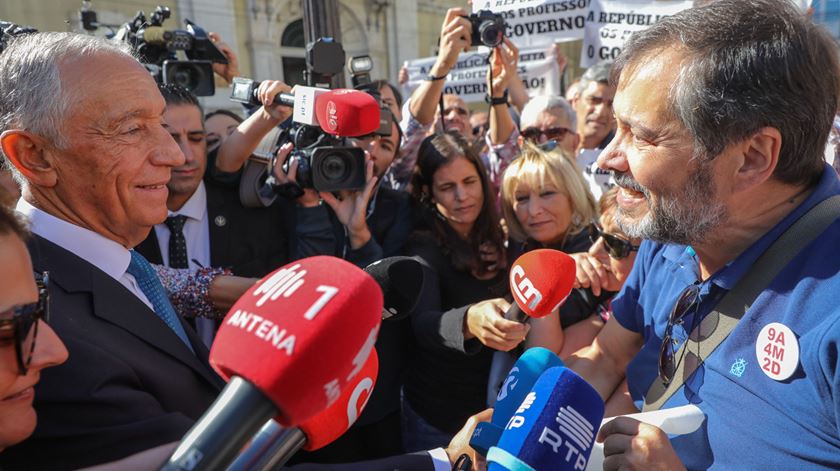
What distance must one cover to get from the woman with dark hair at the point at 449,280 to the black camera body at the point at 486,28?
0.84m

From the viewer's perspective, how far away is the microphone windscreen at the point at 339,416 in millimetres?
945

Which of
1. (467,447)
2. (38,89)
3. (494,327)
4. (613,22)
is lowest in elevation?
(467,447)

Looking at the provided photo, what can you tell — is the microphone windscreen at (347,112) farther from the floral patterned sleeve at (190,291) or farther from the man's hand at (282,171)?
the floral patterned sleeve at (190,291)

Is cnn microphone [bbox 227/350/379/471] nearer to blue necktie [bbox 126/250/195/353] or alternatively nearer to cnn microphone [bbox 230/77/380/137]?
blue necktie [bbox 126/250/195/353]

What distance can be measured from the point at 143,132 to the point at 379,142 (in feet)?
5.57

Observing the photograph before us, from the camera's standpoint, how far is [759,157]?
4.32 feet

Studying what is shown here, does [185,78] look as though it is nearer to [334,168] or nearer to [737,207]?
[334,168]

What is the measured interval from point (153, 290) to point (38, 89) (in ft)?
1.81

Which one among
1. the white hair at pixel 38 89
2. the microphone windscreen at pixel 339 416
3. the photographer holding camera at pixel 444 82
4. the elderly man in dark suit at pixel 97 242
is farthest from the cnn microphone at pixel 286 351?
the photographer holding camera at pixel 444 82

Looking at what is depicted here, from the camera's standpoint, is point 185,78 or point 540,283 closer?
point 540,283

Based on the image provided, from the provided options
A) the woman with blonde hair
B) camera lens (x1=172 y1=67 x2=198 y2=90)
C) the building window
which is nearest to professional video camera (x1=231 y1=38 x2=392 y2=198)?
camera lens (x1=172 y1=67 x2=198 y2=90)

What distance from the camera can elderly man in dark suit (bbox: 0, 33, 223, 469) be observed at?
3.46ft

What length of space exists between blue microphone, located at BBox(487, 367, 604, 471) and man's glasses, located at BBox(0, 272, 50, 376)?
772 mm

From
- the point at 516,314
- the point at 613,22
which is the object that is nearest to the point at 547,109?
the point at 613,22
